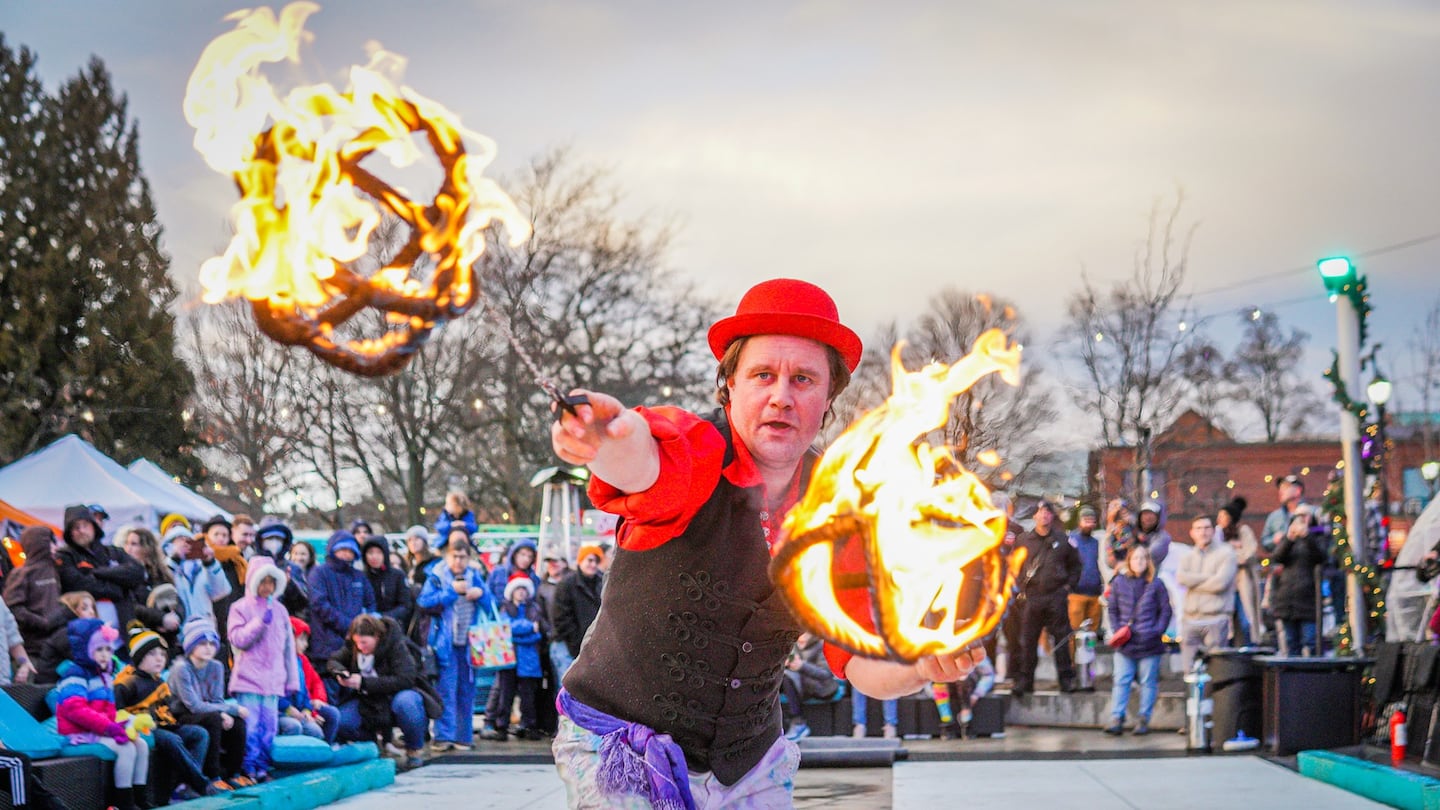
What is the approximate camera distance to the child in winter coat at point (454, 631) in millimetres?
14117

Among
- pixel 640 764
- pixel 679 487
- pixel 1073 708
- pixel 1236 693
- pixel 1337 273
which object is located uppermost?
pixel 1337 273

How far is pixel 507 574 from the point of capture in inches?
645

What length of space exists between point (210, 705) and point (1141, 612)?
8931mm

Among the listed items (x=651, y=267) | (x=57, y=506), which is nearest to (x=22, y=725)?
(x=57, y=506)

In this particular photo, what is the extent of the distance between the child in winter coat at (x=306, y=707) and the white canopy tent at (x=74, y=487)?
18.8 feet

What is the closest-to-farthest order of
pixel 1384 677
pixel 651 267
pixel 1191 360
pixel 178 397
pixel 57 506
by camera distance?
pixel 1384 677 < pixel 57 506 < pixel 178 397 < pixel 1191 360 < pixel 651 267

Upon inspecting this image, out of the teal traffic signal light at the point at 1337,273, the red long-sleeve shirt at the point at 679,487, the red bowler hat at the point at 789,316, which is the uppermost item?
the teal traffic signal light at the point at 1337,273

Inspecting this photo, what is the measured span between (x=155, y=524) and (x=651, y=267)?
51.2ft

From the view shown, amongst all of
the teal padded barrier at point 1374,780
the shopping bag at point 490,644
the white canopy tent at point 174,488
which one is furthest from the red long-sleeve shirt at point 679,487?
the white canopy tent at point 174,488

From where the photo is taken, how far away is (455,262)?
10.7ft

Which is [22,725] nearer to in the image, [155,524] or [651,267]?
[155,524]

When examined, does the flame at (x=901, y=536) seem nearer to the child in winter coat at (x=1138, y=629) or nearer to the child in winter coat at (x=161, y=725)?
the child in winter coat at (x=161, y=725)

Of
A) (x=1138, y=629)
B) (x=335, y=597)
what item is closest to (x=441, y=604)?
(x=335, y=597)

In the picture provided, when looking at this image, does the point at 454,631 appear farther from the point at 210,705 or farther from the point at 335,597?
the point at 210,705
